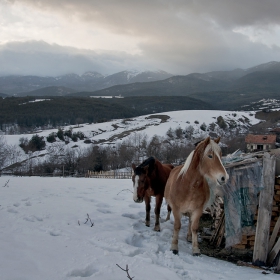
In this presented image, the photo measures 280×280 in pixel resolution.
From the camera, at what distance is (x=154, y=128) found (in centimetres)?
8969

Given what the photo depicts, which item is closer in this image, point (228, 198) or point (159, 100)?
point (228, 198)

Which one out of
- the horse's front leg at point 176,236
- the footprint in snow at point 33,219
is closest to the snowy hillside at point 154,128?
the footprint in snow at point 33,219

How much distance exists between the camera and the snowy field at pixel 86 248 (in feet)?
13.2

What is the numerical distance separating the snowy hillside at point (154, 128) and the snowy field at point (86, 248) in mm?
58363

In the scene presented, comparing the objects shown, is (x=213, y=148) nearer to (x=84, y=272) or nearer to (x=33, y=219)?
(x=84, y=272)

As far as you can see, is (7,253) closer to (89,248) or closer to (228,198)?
(89,248)

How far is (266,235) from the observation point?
5.38 meters

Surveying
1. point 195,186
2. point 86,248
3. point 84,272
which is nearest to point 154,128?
point 195,186

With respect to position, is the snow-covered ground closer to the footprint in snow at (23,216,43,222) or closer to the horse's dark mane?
the footprint in snow at (23,216,43,222)

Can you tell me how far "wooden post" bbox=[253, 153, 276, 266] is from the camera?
17.5ft

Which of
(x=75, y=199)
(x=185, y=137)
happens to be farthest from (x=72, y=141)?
(x=75, y=199)

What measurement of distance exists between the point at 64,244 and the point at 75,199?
3.98 meters

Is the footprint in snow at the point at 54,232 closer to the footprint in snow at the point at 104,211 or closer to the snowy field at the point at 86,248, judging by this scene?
the snowy field at the point at 86,248

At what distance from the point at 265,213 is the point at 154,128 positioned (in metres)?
84.4
